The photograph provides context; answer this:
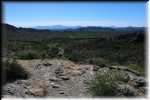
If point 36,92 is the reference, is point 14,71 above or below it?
above

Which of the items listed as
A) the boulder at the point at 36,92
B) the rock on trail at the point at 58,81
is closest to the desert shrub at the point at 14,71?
the rock on trail at the point at 58,81

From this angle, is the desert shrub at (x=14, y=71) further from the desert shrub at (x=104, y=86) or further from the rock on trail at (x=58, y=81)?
the desert shrub at (x=104, y=86)

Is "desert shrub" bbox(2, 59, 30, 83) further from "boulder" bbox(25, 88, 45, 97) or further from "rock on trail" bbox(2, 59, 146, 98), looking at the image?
"boulder" bbox(25, 88, 45, 97)

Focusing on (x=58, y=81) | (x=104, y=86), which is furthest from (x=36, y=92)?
(x=104, y=86)

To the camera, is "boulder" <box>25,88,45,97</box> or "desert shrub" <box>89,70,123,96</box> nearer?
"desert shrub" <box>89,70,123,96</box>

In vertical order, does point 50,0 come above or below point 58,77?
above

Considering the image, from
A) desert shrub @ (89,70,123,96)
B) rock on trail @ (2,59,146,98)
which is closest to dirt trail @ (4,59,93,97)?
rock on trail @ (2,59,146,98)

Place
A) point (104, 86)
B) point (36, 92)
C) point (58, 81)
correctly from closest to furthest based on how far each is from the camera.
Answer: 1. point (104, 86)
2. point (36, 92)
3. point (58, 81)

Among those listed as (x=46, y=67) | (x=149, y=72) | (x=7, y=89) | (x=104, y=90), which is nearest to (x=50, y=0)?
(x=149, y=72)

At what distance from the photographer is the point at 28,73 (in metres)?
4.01

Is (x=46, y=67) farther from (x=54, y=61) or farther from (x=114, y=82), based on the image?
(x=114, y=82)

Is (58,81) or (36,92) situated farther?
(58,81)

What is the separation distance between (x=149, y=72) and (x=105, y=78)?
1139 millimetres

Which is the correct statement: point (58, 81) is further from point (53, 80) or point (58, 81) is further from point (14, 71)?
point (14, 71)
